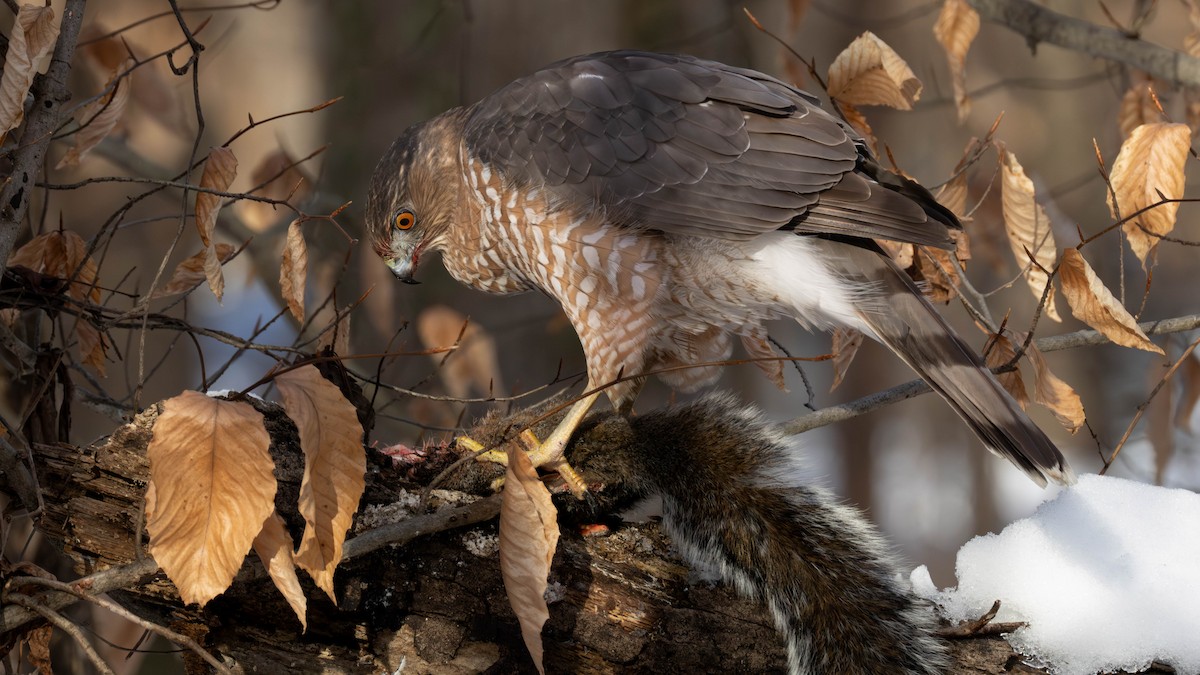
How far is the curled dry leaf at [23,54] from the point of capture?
2021mm

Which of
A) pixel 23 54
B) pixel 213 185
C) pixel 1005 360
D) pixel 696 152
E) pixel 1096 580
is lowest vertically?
pixel 1096 580

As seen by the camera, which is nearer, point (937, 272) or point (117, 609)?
point (117, 609)

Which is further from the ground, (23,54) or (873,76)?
(23,54)

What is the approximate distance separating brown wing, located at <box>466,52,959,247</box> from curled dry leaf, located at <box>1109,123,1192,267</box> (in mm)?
451

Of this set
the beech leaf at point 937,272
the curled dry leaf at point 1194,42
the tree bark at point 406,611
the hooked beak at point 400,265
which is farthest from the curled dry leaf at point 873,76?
the tree bark at point 406,611

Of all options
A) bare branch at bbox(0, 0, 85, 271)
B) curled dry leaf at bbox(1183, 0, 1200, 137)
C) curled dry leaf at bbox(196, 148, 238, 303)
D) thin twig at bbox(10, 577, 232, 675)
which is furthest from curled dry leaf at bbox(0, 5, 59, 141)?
curled dry leaf at bbox(1183, 0, 1200, 137)

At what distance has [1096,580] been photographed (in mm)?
2400

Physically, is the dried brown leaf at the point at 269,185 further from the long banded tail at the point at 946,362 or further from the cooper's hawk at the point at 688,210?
the long banded tail at the point at 946,362

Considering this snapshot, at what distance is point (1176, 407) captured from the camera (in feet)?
18.3

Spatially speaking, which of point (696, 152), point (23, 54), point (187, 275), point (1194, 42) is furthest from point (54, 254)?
point (1194, 42)

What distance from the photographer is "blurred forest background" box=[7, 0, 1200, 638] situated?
17.8 ft

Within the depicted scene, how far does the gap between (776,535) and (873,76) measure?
1.60 meters

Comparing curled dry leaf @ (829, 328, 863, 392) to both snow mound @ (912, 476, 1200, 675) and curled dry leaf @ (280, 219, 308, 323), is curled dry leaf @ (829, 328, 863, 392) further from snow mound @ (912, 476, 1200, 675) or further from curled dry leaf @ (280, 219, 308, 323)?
curled dry leaf @ (280, 219, 308, 323)

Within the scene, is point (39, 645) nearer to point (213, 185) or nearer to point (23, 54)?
point (213, 185)
